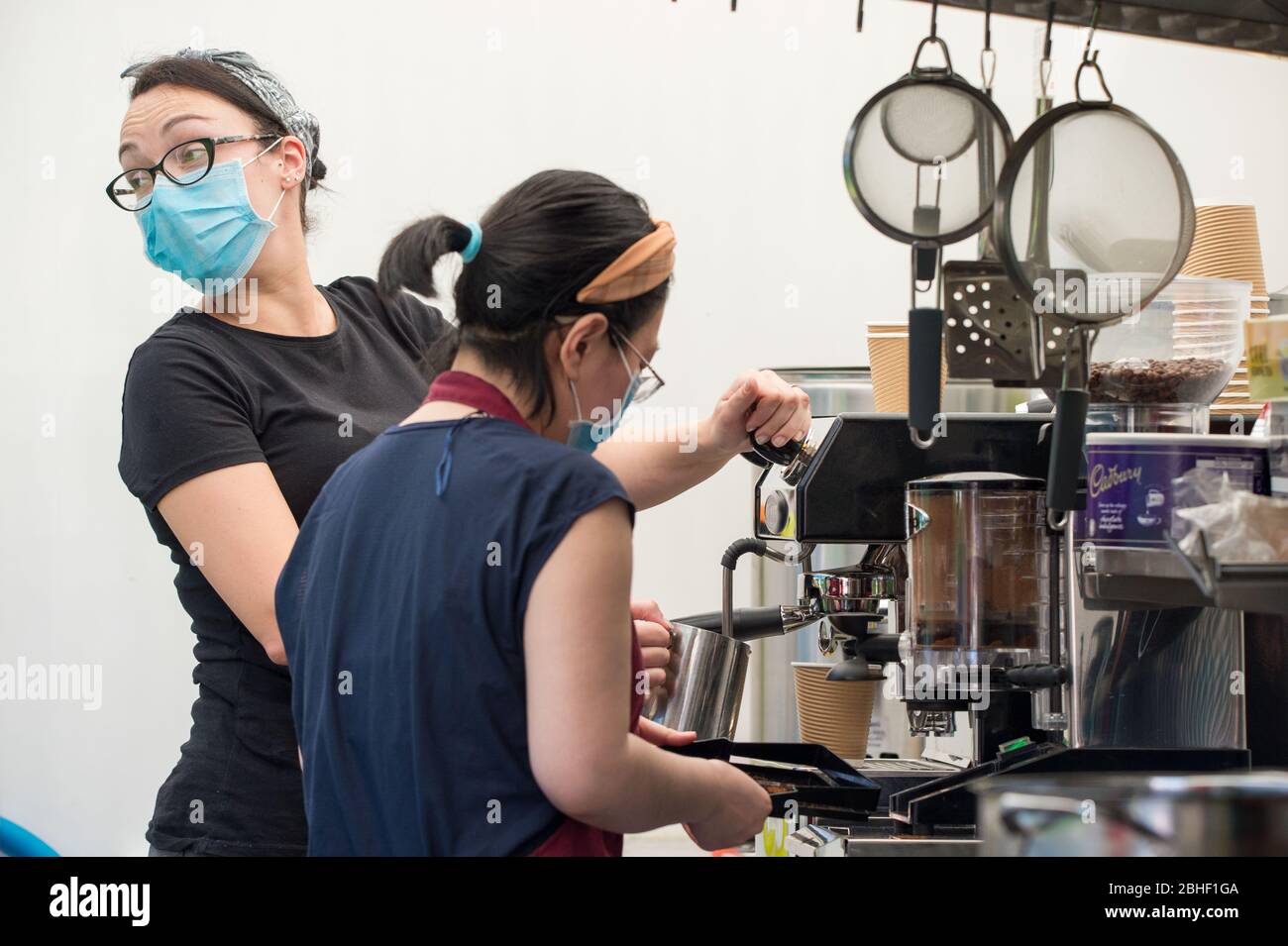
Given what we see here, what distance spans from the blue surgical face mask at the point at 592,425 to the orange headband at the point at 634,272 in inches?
1.9

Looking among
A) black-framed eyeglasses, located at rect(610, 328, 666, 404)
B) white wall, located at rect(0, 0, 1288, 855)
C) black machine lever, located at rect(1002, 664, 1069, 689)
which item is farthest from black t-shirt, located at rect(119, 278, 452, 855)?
white wall, located at rect(0, 0, 1288, 855)

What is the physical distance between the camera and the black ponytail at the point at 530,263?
953 mm

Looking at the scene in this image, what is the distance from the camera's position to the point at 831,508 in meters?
1.23

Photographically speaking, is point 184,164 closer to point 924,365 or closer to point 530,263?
point 530,263

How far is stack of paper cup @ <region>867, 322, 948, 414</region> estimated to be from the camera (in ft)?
5.86

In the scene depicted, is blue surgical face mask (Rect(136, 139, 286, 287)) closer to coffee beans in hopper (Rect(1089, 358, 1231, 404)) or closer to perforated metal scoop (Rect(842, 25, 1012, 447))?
perforated metal scoop (Rect(842, 25, 1012, 447))

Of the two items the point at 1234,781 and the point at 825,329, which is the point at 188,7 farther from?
the point at 1234,781

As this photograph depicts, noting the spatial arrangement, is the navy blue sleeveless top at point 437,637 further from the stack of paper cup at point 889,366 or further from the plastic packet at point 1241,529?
the stack of paper cup at point 889,366

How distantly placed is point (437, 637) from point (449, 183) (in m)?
2.50

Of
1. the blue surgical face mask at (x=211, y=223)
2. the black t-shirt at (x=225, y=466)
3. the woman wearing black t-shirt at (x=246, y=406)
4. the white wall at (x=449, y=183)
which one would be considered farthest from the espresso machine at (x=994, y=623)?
the white wall at (x=449, y=183)

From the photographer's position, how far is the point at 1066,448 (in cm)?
89

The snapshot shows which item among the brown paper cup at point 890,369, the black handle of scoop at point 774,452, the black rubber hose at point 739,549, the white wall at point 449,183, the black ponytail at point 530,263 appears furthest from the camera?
the white wall at point 449,183

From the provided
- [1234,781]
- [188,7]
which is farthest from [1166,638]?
[188,7]
